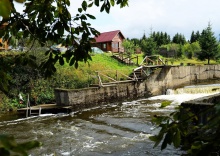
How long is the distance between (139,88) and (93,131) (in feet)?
34.0

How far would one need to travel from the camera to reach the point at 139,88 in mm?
22203

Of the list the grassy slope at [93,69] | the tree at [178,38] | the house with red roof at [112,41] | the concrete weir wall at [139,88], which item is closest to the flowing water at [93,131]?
the concrete weir wall at [139,88]

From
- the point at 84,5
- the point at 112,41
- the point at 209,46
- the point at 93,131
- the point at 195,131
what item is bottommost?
the point at 93,131

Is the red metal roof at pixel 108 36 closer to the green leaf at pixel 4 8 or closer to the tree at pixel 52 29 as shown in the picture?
the tree at pixel 52 29

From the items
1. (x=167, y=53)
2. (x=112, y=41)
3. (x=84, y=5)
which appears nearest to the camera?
(x=84, y=5)

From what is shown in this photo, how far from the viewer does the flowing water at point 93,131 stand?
9.57 metres

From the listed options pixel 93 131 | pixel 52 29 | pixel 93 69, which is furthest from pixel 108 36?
pixel 52 29

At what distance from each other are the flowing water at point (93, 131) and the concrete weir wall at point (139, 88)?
3.10 feet

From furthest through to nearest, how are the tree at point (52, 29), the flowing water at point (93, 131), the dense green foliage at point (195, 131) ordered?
the flowing water at point (93, 131), the tree at point (52, 29), the dense green foliage at point (195, 131)

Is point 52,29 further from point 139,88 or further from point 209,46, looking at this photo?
point 209,46

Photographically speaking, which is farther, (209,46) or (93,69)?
(209,46)

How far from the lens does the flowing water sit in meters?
9.57

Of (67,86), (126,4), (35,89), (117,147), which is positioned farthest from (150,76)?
(126,4)

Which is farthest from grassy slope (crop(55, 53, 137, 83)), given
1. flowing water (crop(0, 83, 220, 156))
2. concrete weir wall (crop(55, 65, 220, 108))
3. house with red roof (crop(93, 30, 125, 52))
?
house with red roof (crop(93, 30, 125, 52))
